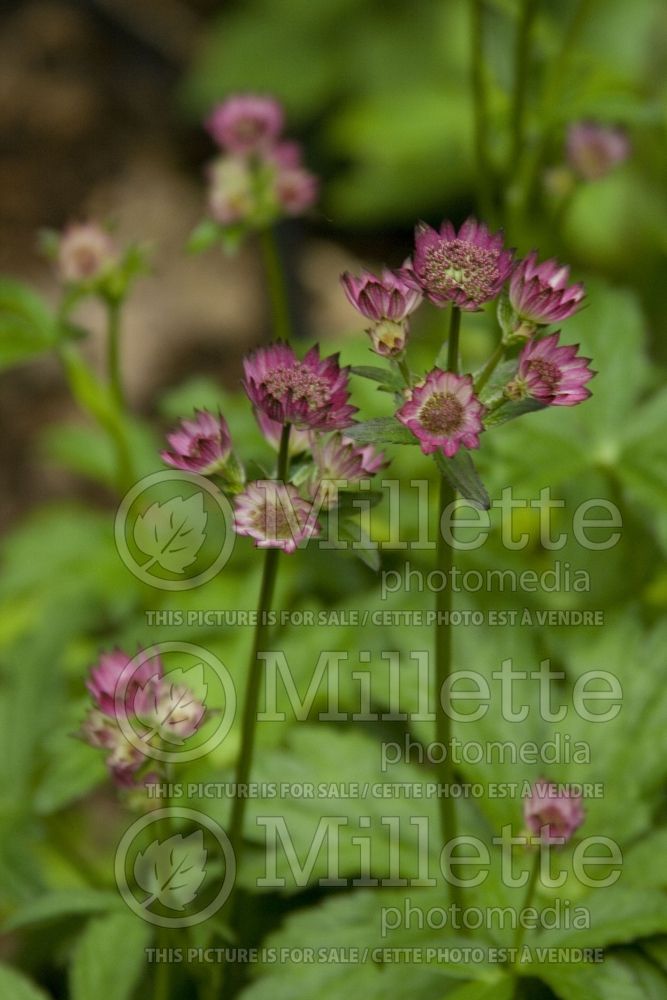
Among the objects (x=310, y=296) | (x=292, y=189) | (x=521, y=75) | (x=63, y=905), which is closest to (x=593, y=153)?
(x=521, y=75)

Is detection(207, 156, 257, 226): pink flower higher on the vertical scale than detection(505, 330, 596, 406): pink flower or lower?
higher

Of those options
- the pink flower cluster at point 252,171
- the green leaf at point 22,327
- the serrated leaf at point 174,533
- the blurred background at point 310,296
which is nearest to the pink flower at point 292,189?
the pink flower cluster at point 252,171

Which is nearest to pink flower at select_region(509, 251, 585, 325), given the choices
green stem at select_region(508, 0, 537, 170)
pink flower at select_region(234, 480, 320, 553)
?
pink flower at select_region(234, 480, 320, 553)

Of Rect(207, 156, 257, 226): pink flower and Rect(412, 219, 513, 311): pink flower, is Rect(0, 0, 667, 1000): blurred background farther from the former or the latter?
Rect(412, 219, 513, 311): pink flower

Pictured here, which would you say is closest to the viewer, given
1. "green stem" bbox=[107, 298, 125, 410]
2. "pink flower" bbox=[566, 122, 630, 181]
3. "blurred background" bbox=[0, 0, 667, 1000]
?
"blurred background" bbox=[0, 0, 667, 1000]

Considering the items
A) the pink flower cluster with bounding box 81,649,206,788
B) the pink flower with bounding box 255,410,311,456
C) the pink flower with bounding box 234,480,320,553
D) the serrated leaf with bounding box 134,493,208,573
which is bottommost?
the pink flower cluster with bounding box 81,649,206,788

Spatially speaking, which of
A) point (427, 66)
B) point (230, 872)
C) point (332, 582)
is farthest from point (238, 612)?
point (427, 66)

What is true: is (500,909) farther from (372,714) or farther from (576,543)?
(576,543)

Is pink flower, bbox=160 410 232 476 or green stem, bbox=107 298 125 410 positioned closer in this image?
pink flower, bbox=160 410 232 476
